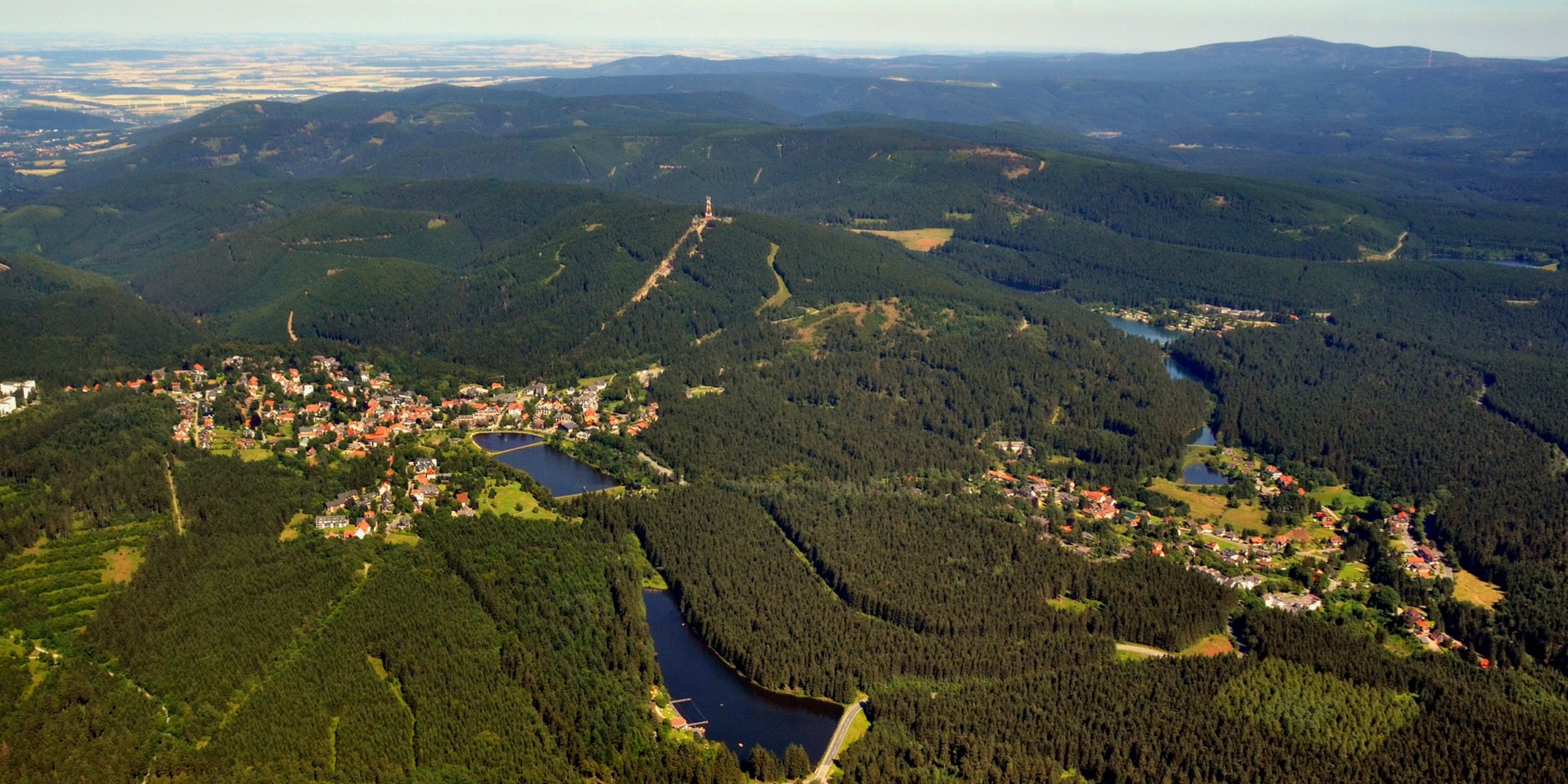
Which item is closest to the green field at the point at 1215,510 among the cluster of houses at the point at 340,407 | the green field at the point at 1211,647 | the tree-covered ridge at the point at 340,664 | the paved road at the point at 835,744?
the green field at the point at 1211,647

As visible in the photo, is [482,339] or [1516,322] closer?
[482,339]

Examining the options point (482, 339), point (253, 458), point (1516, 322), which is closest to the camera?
point (253, 458)

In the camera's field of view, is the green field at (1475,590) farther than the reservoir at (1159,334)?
No

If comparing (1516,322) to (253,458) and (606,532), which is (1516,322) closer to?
(606,532)

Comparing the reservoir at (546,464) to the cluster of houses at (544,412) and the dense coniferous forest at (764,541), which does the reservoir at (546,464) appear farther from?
the dense coniferous forest at (764,541)

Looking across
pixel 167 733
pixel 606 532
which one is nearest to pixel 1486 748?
pixel 606 532

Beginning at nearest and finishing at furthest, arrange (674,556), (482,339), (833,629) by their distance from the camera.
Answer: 1. (833,629)
2. (674,556)
3. (482,339)
